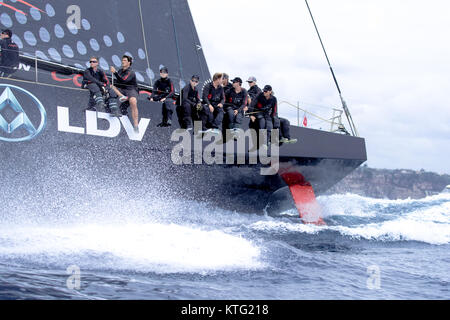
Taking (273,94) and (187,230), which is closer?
(187,230)

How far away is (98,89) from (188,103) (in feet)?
5.08

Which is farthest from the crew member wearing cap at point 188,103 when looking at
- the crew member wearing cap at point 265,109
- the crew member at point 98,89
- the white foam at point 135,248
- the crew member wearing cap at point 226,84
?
the white foam at point 135,248

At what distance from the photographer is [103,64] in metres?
8.62

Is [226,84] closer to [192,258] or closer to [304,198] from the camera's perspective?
[304,198]

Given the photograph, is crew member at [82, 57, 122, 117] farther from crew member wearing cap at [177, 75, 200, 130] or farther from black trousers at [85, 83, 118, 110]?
crew member wearing cap at [177, 75, 200, 130]

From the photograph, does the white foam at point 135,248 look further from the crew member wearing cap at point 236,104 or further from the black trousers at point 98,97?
the crew member wearing cap at point 236,104

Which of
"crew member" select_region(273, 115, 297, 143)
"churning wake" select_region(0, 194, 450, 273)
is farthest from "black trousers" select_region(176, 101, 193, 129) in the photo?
"crew member" select_region(273, 115, 297, 143)

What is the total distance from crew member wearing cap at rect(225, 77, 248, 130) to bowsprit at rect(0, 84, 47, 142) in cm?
312

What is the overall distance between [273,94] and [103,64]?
10.4 ft

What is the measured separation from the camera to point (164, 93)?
26.4 ft

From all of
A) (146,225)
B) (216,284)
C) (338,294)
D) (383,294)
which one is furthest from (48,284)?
(146,225)

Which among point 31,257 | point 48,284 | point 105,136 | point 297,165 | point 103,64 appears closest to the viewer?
point 48,284
